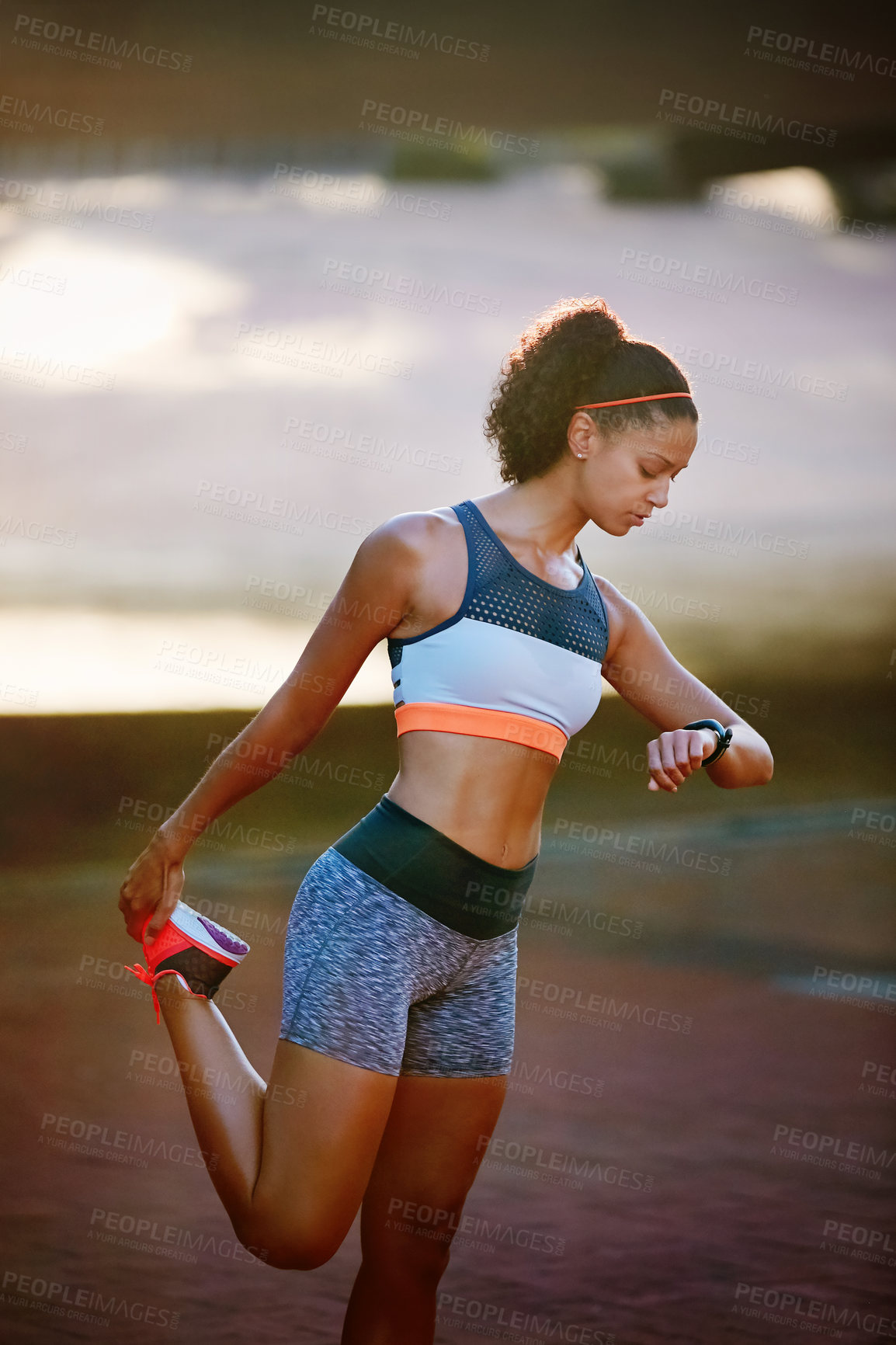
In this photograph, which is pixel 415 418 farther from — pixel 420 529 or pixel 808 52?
pixel 420 529

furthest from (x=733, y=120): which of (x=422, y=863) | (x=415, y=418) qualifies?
(x=422, y=863)

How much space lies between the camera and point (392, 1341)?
4.80ft

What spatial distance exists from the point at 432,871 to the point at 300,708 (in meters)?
0.26

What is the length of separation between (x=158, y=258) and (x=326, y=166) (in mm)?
806

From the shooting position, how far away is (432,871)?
1412 millimetres

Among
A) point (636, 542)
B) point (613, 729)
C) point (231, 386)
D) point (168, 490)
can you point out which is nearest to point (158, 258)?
point (231, 386)

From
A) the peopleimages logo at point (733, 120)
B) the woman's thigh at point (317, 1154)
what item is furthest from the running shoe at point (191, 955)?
the peopleimages logo at point (733, 120)

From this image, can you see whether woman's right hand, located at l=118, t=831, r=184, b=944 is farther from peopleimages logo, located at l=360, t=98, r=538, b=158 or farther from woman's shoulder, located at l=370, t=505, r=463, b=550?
peopleimages logo, located at l=360, t=98, r=538, b=158

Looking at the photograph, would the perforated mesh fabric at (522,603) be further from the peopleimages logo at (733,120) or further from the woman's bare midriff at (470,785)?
the peopleimages logo at (733,120)

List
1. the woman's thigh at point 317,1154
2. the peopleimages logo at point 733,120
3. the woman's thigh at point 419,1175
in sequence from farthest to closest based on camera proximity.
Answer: the peopleimages logo at point 733,120, the woman's thigh at point 419,1175, the woman's thigh at point 317,1154

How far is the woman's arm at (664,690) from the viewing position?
5.40 ft

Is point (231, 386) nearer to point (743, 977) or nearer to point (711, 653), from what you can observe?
point (711, 653)

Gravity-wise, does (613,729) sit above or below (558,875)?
A: above

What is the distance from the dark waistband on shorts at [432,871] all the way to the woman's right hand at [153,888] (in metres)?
0.23
